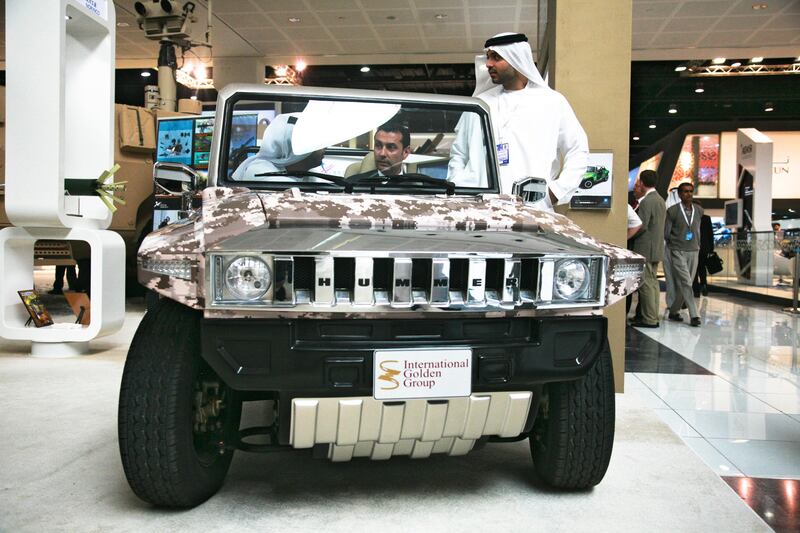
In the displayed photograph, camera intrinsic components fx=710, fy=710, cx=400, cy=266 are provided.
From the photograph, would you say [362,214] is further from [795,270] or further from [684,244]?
[795,270]

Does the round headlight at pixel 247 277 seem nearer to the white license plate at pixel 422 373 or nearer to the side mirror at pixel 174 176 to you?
the white license plate at pixel 422 373

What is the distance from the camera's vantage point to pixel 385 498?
8.61 feet

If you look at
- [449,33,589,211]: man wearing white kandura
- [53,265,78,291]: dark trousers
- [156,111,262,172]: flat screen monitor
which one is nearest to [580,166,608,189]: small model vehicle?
[449,33,589,211]: man wearing white kandura

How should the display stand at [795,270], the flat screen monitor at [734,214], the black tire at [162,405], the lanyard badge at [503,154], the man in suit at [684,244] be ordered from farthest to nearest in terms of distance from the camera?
the flat screen monitor at [734,214] < the display stand at [795,270] < the man in suit at [684,244] < the lanyard badge at [503,154] < the black tire at [162,405]

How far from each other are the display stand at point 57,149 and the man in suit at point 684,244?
20.5ft

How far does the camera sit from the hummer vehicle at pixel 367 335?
2.08 meters

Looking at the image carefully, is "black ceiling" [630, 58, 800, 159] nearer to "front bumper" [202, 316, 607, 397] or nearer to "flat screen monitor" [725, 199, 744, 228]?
"flat screen monitor" [725, 199, 744, 228]

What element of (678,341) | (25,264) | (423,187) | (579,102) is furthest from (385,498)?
(678,341)

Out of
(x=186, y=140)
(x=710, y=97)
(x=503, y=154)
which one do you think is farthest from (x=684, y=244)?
(x=710, y=97)

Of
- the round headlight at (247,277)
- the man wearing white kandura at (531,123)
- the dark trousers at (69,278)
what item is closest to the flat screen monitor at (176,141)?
the dark trousers at (69,278)

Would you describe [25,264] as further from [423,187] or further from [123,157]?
[423,187]

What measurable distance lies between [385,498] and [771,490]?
156cm

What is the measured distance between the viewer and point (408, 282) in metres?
2.11

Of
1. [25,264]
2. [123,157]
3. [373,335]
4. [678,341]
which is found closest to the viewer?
[373,335]
